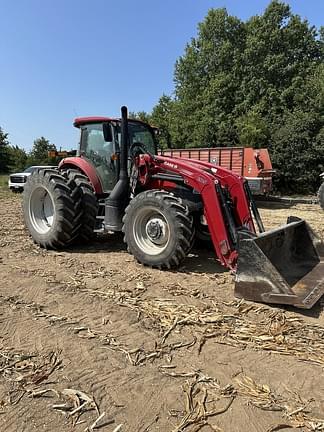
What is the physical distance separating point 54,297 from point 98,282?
0.68 metres

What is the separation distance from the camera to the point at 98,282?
5.16 metres

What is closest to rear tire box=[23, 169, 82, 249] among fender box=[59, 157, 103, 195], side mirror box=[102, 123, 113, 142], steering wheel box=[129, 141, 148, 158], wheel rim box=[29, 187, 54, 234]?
wheel rim box=[29, 187, 54, 234]

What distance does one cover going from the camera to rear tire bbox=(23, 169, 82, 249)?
6.49 meters

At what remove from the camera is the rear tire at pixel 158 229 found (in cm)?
530

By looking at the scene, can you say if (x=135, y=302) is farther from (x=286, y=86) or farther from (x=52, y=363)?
(x=286, y=86)

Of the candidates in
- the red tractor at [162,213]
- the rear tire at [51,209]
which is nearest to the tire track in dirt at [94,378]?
the red tractor at [162,213]

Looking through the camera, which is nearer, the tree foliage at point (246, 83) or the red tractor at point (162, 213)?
the red tractor at point (162, 213)

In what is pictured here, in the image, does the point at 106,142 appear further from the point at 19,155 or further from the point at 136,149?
the point at 19,155

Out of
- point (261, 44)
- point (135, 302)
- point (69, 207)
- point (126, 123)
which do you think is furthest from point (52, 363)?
point (261, 44)

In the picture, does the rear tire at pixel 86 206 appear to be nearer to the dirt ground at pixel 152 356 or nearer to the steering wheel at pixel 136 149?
the steering wheel at pixel 136 149

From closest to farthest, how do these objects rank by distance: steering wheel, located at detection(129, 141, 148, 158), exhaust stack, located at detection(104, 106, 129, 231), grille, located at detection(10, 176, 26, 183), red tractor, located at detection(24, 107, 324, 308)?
red tractor, located at detection(24, 107, 324, 308)
exhaust stack, located at detection(104, 106, 129, 231)
steering wheel, located at detection(129, 141, 148, 158)
grille, located at detection(10, 176, 26, 183)

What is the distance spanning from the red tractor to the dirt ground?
14.4 inches

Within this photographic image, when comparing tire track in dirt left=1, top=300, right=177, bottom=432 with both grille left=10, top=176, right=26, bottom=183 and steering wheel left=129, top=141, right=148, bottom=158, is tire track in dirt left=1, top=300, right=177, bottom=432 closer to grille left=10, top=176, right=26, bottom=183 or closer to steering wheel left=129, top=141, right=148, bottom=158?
steering wheel left=129, top=141, right=148, bottom=158

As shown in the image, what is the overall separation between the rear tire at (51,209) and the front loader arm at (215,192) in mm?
1216
